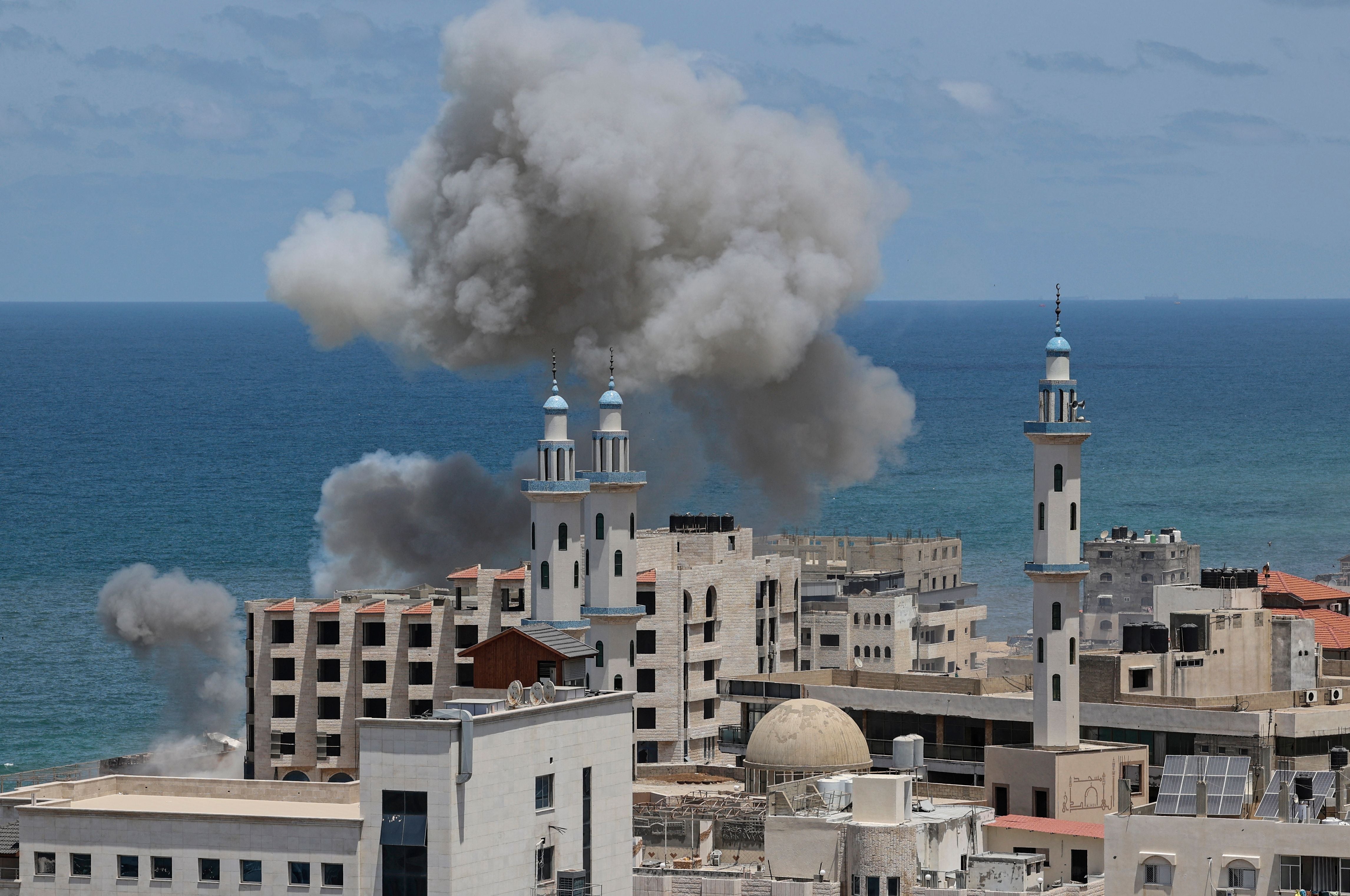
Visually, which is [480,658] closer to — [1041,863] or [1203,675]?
[1041,863]

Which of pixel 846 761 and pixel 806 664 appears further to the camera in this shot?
pixel 806 664

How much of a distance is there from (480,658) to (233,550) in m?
84.5

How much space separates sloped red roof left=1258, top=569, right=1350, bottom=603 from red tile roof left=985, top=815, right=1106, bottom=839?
24.0 metres

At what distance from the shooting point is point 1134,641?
55.6 m

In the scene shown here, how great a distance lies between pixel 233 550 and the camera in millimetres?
121750

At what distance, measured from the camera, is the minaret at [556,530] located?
189ft

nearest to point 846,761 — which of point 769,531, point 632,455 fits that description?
point 632,455

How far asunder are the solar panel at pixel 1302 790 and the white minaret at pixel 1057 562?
35.2 feet

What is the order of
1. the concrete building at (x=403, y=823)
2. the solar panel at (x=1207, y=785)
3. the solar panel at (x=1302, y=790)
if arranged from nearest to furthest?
the concrete building at (x=403, y=823)
the solar panel at (x=1207, y=785)
the solar panel at (x=1302, y=790)

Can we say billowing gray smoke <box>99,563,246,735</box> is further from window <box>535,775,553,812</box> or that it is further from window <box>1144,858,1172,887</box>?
window <box>535,775,553,812</box>

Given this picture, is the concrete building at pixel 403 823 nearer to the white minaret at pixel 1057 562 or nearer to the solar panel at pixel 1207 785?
the solar panel at pixel 1207 785

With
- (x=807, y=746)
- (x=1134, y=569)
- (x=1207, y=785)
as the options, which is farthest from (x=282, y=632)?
(x=1134, y=569)

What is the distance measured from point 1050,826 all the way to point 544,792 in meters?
15.1

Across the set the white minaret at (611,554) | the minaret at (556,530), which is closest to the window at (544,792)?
the minaret at (556,530)
